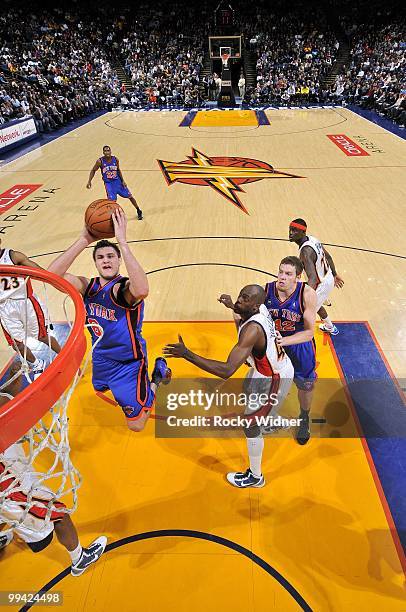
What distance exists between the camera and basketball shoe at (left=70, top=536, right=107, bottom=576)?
2752mm

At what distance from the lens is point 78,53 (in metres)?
24.8

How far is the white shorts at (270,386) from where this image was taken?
10.5 ft

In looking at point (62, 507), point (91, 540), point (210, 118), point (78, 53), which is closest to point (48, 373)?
point (62, 507)

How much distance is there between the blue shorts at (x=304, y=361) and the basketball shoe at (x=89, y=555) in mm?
1867

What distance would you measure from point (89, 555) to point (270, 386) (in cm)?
164

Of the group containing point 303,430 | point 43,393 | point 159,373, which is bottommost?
point 303,430

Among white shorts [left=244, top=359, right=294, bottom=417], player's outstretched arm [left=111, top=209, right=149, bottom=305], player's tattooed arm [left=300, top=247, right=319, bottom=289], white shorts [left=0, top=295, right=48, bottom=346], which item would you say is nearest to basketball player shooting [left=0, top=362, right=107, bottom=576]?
player's outstretched arm [left=111, top=209, right=149, bottom=305]

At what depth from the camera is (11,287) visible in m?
3.34

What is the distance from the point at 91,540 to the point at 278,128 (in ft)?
52.2

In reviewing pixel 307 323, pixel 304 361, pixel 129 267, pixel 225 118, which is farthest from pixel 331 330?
pixel 225 118

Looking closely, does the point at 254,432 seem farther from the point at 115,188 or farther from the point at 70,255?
the point at 115,188

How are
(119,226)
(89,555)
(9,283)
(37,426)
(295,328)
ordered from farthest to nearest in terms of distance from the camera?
1. (295,328)
2. (9,283)
3. (89,555)
4. (119,226)
5. (37,426)

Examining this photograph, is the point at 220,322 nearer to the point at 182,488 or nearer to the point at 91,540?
the point at 182,488

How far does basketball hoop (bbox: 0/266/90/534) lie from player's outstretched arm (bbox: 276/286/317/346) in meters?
1.69
